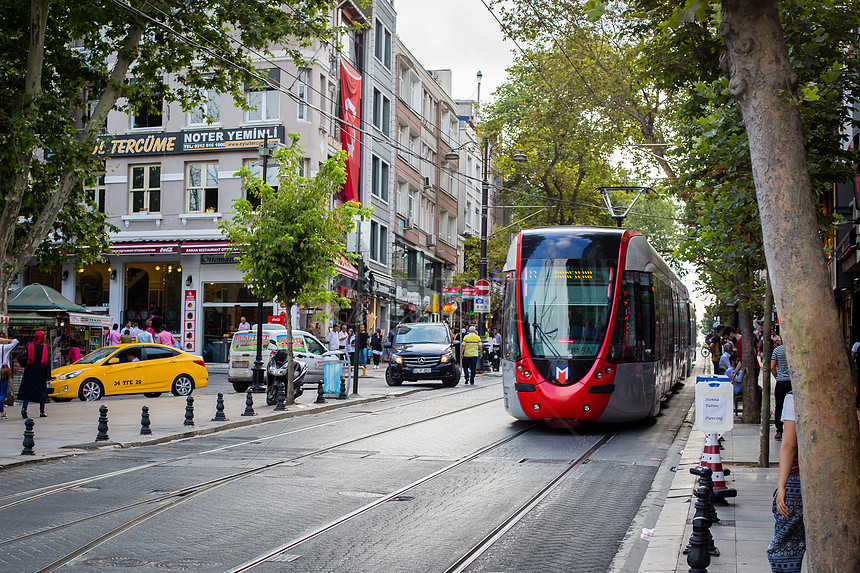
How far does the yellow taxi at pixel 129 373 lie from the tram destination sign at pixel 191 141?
14286 mm

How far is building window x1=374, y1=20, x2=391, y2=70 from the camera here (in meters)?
47.5

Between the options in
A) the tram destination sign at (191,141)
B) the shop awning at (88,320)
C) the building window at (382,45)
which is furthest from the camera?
the building window at (382,45)

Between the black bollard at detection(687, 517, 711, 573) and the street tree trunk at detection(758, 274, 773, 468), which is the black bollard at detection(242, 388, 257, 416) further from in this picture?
the black bollard at detection(687, 517, 711, 573)

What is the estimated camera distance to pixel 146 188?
1569 inches

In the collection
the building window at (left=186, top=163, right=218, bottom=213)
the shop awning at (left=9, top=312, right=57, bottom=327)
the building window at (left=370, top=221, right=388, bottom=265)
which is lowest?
the shop awning at (left=9, top=312, right=57, bottom=327)

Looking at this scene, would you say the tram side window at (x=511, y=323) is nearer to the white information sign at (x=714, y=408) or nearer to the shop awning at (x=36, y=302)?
the white information sign at (x=714, y=408)

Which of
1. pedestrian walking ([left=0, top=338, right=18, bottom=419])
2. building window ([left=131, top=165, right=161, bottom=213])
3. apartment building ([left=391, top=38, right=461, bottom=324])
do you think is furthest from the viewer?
apartment building ([left=391, top=38, right=461, bottom=324])

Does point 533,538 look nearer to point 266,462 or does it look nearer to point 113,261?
point 266,462

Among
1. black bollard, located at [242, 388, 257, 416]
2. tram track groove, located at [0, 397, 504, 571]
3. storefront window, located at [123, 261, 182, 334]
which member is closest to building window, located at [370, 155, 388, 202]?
storefront window, located at [123, 261, 182, 334]

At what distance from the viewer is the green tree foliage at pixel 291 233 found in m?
21.1

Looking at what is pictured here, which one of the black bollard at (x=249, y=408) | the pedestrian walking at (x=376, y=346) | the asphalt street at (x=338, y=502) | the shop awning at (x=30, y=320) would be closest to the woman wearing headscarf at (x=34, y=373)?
the black bollard at (x=249, y=408)

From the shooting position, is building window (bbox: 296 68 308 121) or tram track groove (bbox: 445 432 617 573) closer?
tram track groove (bbox: 445 432 617 573)

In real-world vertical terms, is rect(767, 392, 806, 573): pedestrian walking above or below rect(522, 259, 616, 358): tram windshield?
below

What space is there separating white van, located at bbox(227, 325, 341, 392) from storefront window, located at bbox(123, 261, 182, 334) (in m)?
11.7
